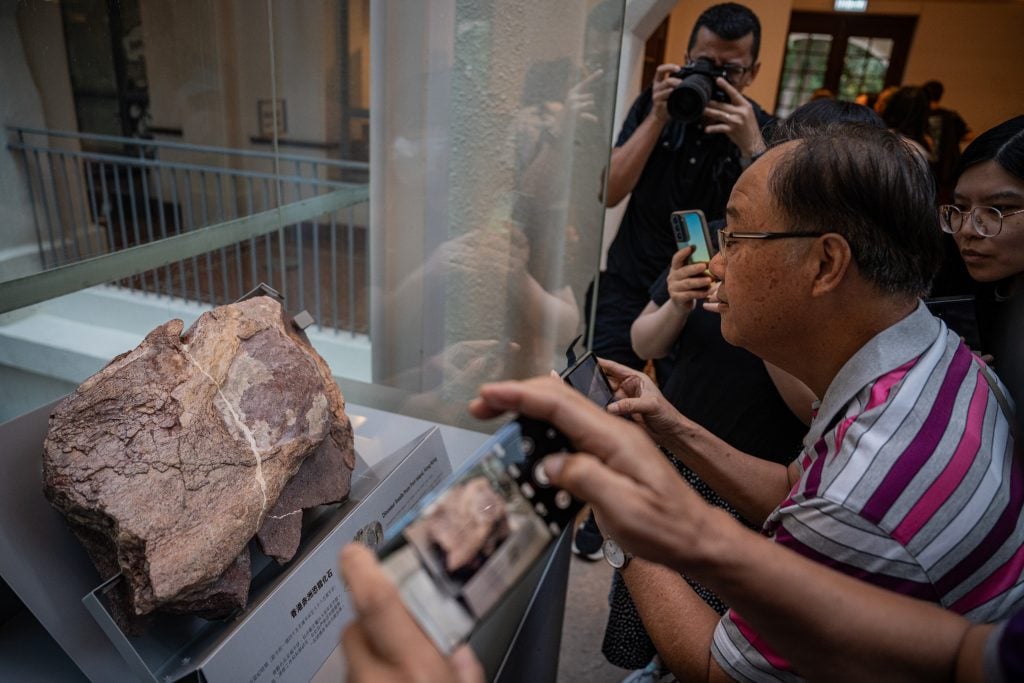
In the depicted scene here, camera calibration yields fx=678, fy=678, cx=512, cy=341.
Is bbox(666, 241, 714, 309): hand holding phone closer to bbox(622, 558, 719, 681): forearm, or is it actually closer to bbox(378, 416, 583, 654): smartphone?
bbox(622, 558, 719, 681): forearm

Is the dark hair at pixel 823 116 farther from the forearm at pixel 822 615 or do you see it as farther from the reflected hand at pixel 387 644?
the reflected hand at pixel 387 644

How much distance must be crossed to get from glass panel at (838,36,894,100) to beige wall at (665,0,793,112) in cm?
62

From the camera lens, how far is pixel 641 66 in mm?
3721

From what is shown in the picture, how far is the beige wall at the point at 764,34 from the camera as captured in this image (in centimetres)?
446

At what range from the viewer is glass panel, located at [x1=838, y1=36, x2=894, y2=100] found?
5.23 metres

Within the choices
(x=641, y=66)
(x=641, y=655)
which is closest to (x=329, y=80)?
(x=641, y=655)

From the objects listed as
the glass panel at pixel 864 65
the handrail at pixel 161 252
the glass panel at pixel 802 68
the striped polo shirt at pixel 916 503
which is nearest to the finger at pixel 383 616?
the striped polo shirt at pixel 916 503

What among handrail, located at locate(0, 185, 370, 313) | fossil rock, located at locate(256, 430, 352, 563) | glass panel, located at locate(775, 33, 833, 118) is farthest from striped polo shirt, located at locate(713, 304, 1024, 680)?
glass panel, located at locate(775, 33, 833, 118)

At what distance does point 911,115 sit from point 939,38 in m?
3.36

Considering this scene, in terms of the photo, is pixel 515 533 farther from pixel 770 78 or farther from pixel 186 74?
pixel 770 78

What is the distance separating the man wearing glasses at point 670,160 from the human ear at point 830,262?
2.95 feet

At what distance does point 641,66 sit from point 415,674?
379cm

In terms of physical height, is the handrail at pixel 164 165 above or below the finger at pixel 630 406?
above

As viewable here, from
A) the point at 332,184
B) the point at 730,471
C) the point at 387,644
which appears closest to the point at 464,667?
the point at 387,644
